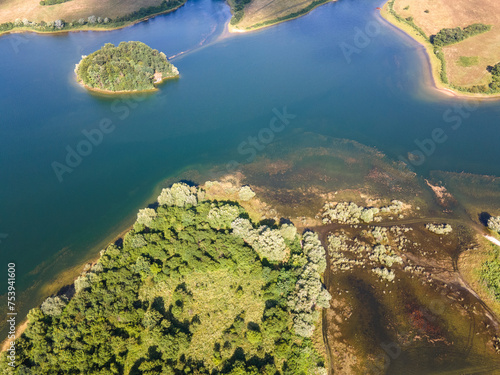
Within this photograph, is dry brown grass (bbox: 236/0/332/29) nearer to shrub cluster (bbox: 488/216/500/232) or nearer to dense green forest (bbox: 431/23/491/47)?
dense green forest (bbox: 431/23/491/47)

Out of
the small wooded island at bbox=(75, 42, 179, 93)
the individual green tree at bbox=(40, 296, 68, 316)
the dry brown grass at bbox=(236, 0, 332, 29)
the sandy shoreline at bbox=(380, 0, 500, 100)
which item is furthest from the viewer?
the dry brown grass at bbox=(236, 0, 332, 29)

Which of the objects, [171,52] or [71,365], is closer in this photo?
[71,365]

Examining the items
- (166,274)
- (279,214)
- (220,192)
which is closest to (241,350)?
(166,274)

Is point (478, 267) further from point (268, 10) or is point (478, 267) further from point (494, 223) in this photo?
point (268, 10)

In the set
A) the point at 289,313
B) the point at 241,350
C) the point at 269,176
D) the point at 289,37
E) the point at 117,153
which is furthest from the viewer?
the point at 289,37

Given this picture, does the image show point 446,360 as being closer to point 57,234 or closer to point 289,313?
point 289,313

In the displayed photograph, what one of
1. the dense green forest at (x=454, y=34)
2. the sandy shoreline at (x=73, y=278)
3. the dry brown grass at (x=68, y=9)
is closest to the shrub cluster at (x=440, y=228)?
the sandy shoreline at (x=73, y=278)

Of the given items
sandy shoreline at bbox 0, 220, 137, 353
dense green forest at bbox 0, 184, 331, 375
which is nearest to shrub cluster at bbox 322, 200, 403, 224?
dense green forest at bbox 0, 184, 331, 375

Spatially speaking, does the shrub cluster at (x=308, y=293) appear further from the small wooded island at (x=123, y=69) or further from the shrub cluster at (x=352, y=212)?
the small wooded island at (x=123, y=69)
